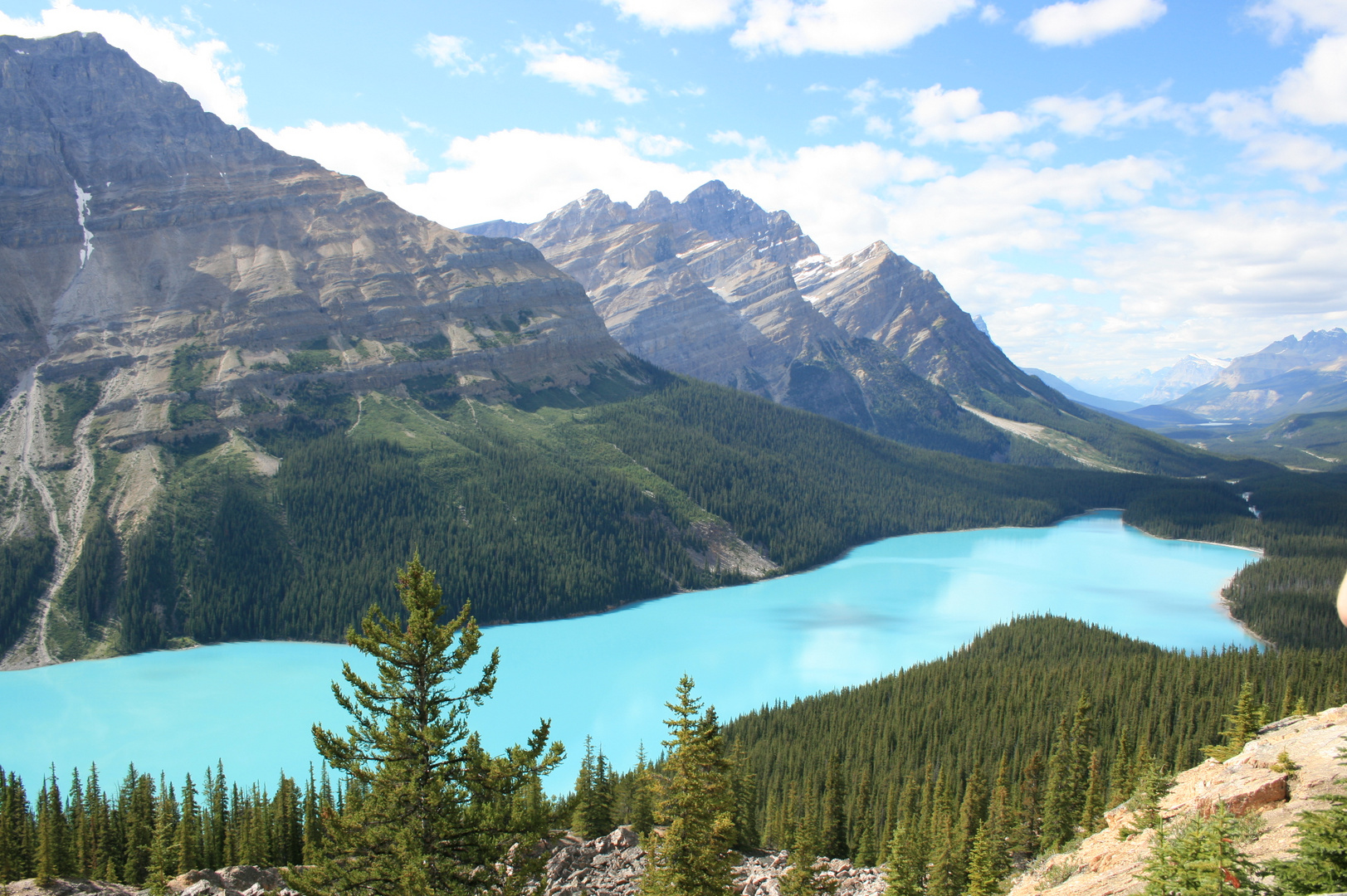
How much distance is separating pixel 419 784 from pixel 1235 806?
17726 millimetres

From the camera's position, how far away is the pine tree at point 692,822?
23.8m

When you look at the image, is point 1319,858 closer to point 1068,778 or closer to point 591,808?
point 591,808

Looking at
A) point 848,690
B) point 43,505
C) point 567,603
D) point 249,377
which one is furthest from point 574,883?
point 249,377

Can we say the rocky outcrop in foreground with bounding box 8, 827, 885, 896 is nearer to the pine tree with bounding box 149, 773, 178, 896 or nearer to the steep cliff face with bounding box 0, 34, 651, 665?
the pine tree with bounding box 149, 773, 178, 896

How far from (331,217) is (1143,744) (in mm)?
169059

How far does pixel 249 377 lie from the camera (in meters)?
135

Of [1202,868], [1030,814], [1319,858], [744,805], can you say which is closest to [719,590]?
[744,805]

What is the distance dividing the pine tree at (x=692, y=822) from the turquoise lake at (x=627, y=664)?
130 feet

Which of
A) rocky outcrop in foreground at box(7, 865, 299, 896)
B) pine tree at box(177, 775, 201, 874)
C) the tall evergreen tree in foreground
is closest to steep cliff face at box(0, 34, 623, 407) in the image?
pine tree at box(177, 775, 201, 874)

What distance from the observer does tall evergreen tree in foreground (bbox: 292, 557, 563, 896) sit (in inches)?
694

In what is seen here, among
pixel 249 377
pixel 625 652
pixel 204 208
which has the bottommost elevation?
pixel 625 652

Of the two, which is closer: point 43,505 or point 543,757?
point 543,757

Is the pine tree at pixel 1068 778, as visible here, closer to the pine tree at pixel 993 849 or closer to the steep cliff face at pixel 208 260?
the pine tree at pixel 993 849

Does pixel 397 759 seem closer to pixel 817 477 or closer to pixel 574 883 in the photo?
pixel 574 883
